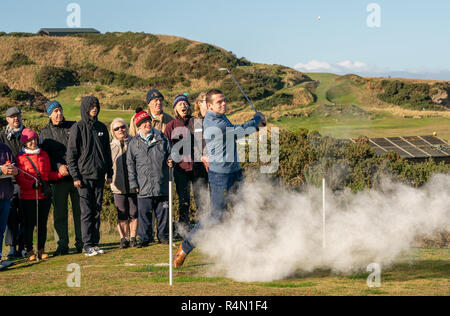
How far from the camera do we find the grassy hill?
4606 cm

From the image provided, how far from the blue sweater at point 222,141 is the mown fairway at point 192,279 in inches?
57.7

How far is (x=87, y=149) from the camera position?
1018 cm

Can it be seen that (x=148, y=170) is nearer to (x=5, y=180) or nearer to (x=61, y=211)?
(x=61, y=211)

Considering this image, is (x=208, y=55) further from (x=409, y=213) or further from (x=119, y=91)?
(x=409, y=213)

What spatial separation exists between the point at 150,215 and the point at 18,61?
79552mm

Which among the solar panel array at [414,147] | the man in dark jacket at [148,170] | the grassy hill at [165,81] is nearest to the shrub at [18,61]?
the grassy hill at [165,81]

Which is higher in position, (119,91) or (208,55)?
(208,55)

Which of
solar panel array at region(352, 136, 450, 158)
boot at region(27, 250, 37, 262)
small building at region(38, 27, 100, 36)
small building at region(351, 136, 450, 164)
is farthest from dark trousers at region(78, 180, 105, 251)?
small building at region(38, 27, 100, 36)

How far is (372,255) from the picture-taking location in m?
8.79

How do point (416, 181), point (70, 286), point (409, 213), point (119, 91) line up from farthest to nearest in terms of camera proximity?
point (119, 91) → point (416, 181) → point (409, 213) → point (70, 286)

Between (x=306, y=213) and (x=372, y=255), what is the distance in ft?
4.58

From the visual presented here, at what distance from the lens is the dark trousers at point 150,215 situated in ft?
34.4

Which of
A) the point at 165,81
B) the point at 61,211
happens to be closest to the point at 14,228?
the point at 61,211
